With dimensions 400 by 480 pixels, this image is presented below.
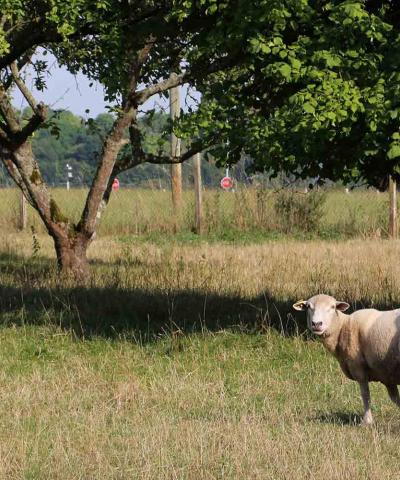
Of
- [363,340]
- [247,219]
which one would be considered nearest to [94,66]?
[247,219]

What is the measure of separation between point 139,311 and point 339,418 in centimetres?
598

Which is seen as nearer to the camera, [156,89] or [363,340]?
[363,340]

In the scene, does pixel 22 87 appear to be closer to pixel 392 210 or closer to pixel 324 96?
pixel 324 96

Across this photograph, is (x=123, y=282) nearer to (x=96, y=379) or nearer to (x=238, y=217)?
(x=96, y=379)

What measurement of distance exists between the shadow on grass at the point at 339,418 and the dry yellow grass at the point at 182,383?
0.8 inches

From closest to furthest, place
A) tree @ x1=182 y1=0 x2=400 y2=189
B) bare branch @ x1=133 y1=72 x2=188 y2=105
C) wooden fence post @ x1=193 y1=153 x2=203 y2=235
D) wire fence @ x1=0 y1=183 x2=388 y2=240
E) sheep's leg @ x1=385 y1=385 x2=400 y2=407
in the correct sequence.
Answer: sheep's leg @ x1=385 y1=385 x2=400 y2=407
tree @ x1=182 y1=0 x2=400 y2=189
bare branch @ x1=133 y1=72 x2=188 y2=105
wooden fence post @ x1=193 y1=153 x2=203 y2=235
wire fence @ x1=0 y1=183 x2=388 y2=240

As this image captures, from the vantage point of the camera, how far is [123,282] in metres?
18.5

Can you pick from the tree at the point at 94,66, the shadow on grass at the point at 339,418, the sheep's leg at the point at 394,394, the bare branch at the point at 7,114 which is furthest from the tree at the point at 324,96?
the bare branch at the point at 7,114

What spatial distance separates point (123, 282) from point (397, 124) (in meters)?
7.64

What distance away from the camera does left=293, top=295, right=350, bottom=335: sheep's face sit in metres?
10.1

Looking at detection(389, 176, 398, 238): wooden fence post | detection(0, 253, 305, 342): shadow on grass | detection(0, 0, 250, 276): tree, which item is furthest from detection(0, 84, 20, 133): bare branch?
detection(389, 176, 398, 238): wooden fence post

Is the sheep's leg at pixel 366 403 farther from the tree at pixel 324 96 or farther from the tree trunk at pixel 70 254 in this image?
the tree trunk at pixel 70 254

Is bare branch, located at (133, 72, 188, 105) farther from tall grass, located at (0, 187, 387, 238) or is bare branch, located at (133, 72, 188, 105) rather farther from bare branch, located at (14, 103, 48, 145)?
tall grass, located at (0, 187, 387, 238)

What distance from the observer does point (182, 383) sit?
1152cm
